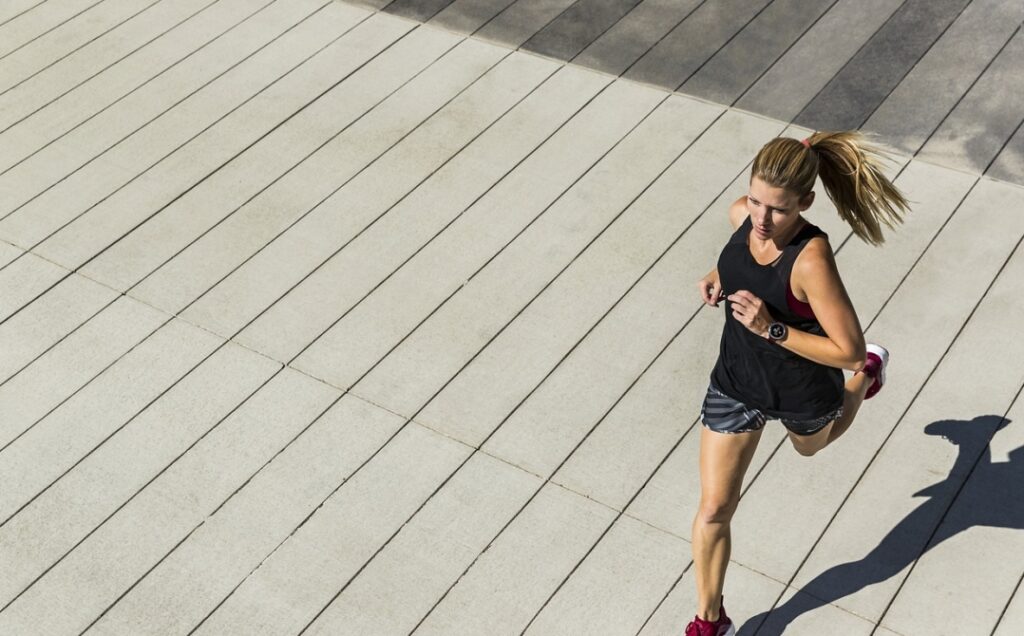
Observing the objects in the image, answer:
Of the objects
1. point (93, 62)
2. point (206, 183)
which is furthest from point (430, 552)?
point (93, 62)

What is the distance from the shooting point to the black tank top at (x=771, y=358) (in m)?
3.62

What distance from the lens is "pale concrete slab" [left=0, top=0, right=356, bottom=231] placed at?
19.6 ft

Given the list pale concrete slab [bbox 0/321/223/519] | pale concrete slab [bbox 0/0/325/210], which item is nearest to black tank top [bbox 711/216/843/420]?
pale concrete slab [bbox 0/321/223/519]

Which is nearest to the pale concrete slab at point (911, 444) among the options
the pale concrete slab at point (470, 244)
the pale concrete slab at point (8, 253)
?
the pale concrete slab at point (470, 244)

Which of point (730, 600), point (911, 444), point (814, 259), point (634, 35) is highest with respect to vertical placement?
point (814, 259)

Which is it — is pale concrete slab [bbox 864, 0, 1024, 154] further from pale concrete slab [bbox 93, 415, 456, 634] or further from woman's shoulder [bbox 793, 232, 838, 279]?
pale concrete slab [bbox 93, 415, 456, 634]

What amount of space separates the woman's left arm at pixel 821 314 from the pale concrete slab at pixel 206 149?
333 centimetres

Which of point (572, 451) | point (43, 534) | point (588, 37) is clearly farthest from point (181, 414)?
point (588, 37)

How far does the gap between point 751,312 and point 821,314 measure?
186mm

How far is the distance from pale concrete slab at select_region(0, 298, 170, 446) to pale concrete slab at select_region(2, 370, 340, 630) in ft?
2.08

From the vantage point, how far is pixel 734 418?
3.78 metres

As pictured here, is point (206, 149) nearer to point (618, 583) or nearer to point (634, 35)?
point (634, 35)

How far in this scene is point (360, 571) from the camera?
4.29 meters

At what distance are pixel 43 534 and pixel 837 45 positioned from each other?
180 inches
